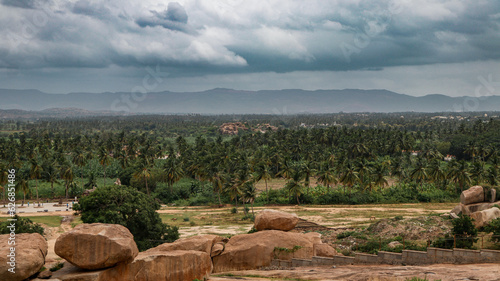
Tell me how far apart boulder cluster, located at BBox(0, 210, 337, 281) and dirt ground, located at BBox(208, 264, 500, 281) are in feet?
6.55

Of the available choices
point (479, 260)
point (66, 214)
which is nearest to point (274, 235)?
point (479, 260)

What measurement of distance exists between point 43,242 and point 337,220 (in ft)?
161

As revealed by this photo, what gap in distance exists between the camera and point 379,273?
24875mm

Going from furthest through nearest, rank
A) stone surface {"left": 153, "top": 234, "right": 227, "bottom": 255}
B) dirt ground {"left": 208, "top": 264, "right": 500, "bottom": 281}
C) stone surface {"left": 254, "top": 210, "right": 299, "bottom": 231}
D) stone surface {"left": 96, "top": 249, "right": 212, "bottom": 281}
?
1. stone surface {"left": 254, "top": 210, "right": 299, "bottom": 231}
2. stone surface {"left": 153, "top": 234, "right": 227, "bottom": 255}
3. stone surface {"left": 96, "top": 249, "right": 212, "bottom": 281}
4. dirt ground {"left": 208, "top": 264, "right": 500, "bottom": 281}

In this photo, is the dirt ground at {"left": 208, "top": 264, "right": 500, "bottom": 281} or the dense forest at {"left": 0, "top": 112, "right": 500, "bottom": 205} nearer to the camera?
the dirt ground at {"left": 208, "top": 264, "right": 500, "bottom": 281}

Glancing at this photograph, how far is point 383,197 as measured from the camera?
9238cm

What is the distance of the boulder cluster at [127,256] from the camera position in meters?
24.7

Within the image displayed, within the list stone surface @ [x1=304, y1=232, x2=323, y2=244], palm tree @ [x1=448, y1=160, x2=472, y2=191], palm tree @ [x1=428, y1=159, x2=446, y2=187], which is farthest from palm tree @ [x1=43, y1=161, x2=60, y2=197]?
palm tree @ [x1=448, y1=160, x2=472, y2=191]

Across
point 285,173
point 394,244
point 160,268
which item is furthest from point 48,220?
point 394,244

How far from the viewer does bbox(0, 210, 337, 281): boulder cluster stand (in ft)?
80.9

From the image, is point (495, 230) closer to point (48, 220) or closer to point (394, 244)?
point (394, 244)

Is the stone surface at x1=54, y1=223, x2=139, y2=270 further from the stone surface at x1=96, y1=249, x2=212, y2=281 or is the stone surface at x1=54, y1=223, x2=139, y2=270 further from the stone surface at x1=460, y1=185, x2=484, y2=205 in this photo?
the stone surface at x1=460, y1=185, x2=484, y2=205

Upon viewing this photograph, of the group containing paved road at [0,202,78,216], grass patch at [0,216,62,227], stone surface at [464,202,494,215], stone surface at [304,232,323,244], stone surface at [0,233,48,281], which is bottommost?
paved road at [0,202,78,216]

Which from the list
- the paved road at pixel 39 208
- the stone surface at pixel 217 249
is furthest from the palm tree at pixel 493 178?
the paved road at pixel 39 208
